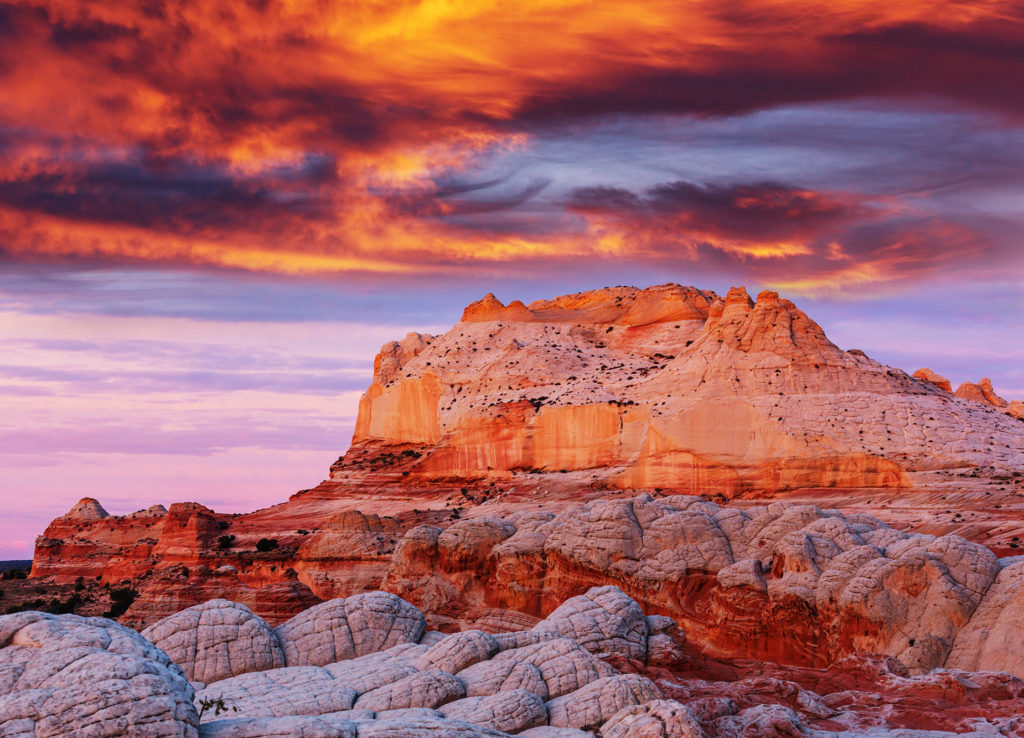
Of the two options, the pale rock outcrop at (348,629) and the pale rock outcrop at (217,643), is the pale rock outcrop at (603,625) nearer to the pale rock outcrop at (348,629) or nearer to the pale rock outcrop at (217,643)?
the pale rock outcrop at (348,629)

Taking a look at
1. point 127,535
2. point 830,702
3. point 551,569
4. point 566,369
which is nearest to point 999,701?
point 830,702

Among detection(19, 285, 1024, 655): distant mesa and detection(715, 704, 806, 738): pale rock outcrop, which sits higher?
detection(19, 285, 1024, 655): distant mesa

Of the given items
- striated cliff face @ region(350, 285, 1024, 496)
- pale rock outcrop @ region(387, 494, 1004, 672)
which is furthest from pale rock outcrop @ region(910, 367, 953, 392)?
pale rock outcrop @ region(387, 494, 1004, 672)

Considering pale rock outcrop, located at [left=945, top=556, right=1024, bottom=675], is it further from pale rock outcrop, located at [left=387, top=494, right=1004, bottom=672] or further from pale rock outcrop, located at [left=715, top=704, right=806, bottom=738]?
pale rock outcrop, located at [left=715, top=704, right=806, bottom=738]

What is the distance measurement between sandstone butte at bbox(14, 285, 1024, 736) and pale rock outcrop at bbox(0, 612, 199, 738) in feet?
50.8

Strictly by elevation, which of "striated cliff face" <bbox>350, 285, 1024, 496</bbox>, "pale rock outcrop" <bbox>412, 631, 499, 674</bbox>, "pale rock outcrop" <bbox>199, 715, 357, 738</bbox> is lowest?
"pale rock outcrop" <bbox>412, 631, 499, 674</bbox>

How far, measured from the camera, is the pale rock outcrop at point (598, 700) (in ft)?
73.7

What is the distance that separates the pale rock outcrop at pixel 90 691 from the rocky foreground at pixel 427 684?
2 centimetres

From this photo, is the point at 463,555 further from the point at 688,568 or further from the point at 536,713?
the point at 536,713

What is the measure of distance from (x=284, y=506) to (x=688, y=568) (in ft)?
243

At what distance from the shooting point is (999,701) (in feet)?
88.2

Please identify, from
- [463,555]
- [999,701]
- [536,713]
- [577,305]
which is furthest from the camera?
[577,305]

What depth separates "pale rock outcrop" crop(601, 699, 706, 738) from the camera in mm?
20234

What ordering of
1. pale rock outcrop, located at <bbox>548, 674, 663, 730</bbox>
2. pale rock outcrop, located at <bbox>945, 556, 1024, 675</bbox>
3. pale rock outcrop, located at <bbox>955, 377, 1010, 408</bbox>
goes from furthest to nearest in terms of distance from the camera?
pale rock outcrop, located at <bbox>955, 377, 1010, 408</bbox> < pale rock outcrop, located at <bbox>945, 556, 1024, 675</bbox> < pale rock outcrop, located at <bbox>548, 674, 663, 730</bbox>
